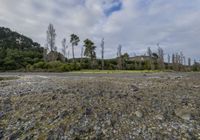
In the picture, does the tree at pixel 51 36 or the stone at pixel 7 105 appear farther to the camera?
the tree at pixel 51 36

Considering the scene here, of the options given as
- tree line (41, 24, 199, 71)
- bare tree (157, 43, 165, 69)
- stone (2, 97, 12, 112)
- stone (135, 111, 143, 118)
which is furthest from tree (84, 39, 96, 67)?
stone (135, 111, 143, 118)

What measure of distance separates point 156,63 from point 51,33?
3142cm

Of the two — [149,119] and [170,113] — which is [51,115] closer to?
[149,119]

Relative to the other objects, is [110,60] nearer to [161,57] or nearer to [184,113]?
[161,57]

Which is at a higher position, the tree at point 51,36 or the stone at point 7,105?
the tree at point 51,36

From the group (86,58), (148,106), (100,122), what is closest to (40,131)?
(100,122)

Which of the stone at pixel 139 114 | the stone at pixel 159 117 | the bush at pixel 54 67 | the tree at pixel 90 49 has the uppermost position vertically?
the tree at pixel 90 49

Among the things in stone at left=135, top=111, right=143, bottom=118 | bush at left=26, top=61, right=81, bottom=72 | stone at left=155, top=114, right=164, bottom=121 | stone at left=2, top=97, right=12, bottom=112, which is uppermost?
bush at left=26, top=61, right=81, bottom=72

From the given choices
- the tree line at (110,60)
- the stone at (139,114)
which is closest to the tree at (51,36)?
the tree line at (110,60)

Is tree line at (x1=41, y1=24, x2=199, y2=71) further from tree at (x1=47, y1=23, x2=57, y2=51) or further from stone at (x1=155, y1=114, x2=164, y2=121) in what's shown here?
stone at (x1=155, y1=114, x2=164, y2=121)

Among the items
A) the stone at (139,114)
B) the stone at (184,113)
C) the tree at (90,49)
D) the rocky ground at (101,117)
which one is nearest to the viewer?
the rocky ground at (101,117)

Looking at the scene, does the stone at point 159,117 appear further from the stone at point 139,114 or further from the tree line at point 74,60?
the tree line at point 74,60

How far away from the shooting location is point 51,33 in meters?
50.4

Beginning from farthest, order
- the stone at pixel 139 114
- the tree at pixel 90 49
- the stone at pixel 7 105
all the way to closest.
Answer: the tree at pixel 90 49
the stone at pixel 7 105
the stone at pixel 139 114
